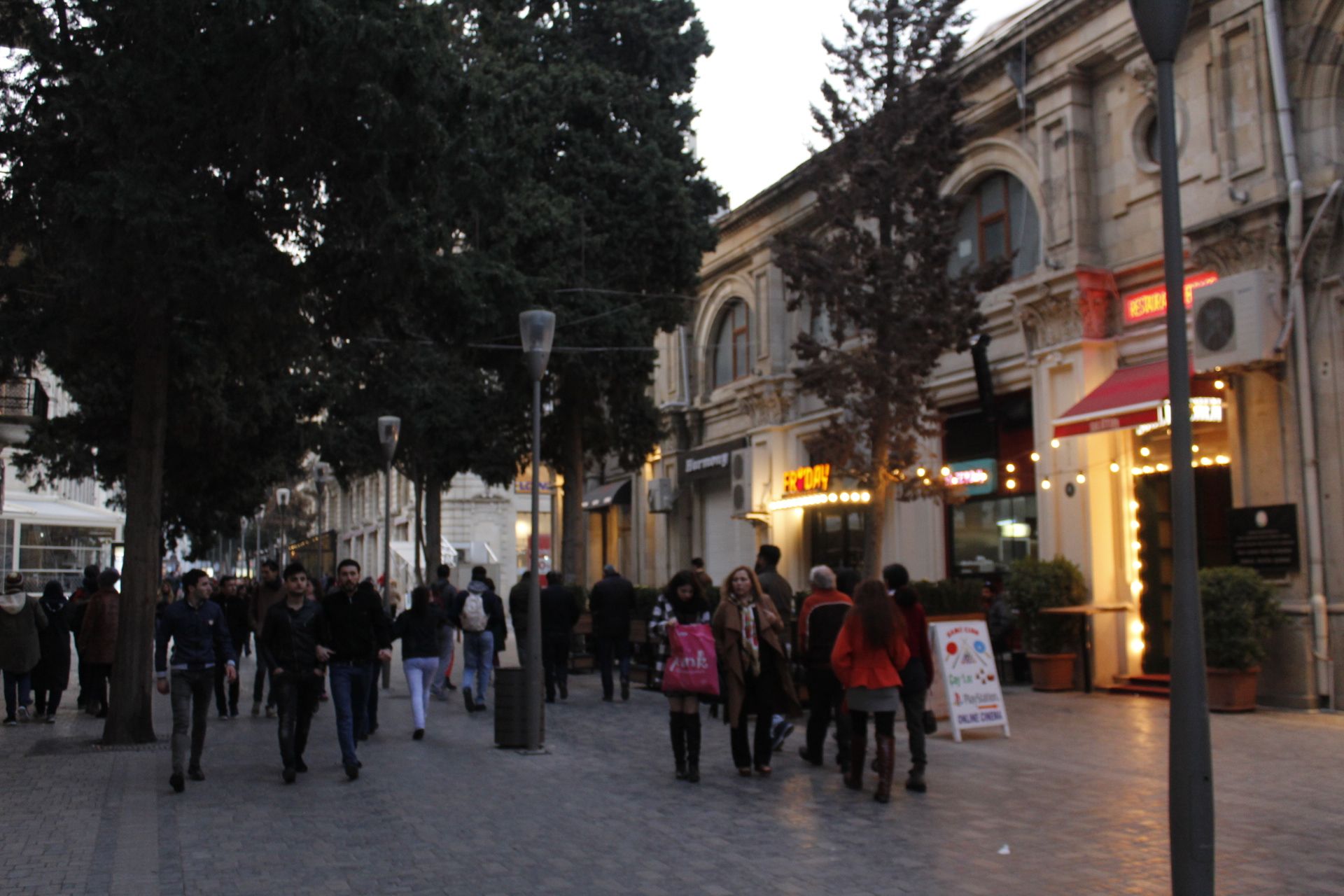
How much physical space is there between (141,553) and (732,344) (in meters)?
19.7

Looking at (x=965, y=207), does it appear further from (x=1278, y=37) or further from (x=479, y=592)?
(x=479, y=592)

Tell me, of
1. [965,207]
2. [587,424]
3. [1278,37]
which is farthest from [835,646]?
[587,424]

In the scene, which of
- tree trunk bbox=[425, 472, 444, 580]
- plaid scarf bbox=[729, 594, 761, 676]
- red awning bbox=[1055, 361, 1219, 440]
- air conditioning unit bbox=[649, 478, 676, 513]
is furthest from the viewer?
air conditioning unit bbox=[649, 478, 676, 513]

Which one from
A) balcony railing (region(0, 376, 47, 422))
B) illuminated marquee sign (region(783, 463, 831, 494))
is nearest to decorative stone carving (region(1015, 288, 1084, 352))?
illuminated marquee sign (region(783, 463, 831, 494))

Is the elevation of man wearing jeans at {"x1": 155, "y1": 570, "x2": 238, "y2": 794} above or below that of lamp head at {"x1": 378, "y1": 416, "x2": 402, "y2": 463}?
below

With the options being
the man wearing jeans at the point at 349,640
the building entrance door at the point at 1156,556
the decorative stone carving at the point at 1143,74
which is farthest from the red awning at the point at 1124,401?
Result: the man wearing jeans at the point at 349,640

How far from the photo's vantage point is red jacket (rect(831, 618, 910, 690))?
9836mm

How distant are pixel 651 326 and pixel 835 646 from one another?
1665 cm

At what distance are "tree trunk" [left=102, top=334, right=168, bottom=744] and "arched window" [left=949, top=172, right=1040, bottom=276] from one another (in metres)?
11.9

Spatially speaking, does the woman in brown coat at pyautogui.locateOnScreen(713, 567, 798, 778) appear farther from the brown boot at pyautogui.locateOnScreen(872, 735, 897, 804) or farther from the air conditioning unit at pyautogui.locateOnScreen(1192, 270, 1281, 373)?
the air conditioning unit at pyautogui.locateOnScreen(1192, 270, 1281, 373)

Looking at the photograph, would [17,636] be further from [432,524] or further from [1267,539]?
[432,524]

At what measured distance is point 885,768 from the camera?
9609mm

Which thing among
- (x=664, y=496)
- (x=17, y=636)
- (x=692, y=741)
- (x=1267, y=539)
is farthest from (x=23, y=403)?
(x=1267, y=539)

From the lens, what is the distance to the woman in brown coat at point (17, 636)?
15906 mm
